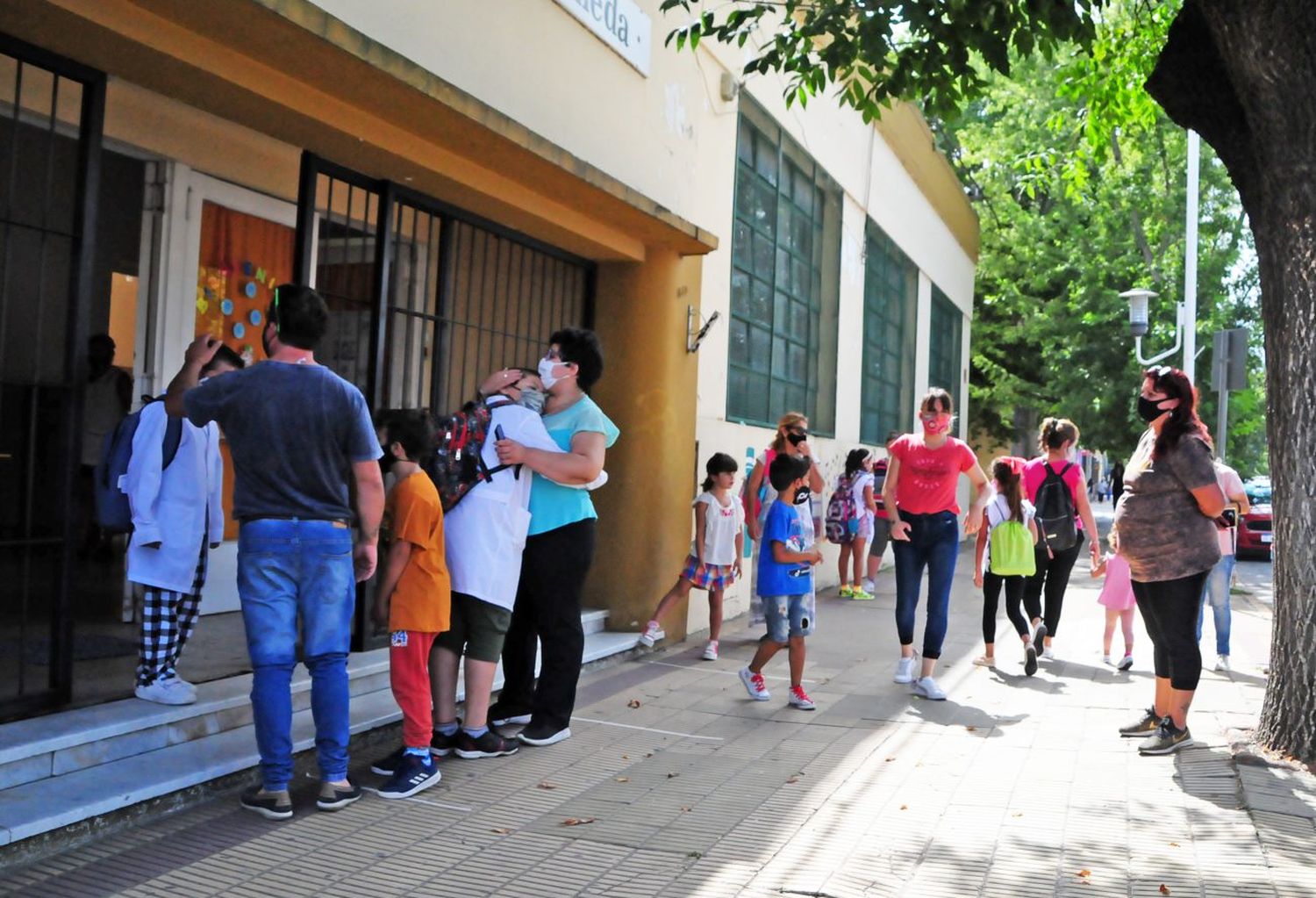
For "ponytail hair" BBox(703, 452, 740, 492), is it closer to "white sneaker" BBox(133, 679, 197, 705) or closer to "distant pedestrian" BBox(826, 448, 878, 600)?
"white sneaker" BBox(133, 679, 197, 705)

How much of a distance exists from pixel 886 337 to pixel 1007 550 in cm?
945

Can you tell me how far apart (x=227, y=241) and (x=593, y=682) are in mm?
3908

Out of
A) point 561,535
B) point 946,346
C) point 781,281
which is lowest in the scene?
point 561,535

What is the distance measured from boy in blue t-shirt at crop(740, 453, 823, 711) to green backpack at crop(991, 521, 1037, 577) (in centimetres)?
205

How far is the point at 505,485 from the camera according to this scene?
5473mm

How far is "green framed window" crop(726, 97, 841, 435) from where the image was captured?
11094 millimetres

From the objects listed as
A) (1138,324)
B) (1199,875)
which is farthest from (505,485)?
(1138,324)

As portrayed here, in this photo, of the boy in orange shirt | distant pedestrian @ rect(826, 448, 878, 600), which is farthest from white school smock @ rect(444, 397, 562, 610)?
distant pedestrian @ rect(826, 448, 878, 600)

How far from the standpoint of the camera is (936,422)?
7566 mm

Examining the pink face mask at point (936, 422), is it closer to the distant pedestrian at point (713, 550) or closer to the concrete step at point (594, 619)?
the distant pedestrian at point (713, 550)

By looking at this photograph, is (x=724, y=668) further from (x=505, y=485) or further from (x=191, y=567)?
(x=191, y=567)

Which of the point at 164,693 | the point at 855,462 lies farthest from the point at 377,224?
the point at 855,462

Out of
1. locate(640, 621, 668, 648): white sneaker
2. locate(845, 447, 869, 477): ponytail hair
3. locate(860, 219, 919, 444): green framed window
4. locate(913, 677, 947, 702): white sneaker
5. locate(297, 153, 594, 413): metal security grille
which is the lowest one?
locate(913, 677, 947, 702): white sneaker

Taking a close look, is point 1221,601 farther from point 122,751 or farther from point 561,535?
point 122,751
